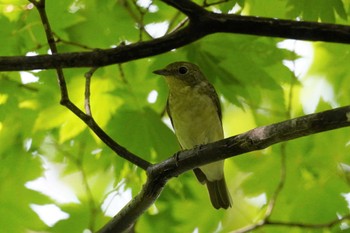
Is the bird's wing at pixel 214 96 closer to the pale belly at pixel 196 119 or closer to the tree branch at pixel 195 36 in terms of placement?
the pale belly at pixel 196 119

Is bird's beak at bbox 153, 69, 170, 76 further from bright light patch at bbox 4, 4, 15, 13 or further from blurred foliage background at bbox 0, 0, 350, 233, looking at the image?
bright light patch at bbox 4, 4, 15, 13

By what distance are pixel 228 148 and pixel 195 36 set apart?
50cm

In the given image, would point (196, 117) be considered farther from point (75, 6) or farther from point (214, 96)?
point (75, 6)

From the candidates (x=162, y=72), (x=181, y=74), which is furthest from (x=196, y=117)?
(x=162, y=72)

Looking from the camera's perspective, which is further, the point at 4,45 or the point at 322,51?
the point at 322,51

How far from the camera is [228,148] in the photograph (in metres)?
2.46

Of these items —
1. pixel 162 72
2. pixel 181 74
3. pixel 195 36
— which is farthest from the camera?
pixel 181 74

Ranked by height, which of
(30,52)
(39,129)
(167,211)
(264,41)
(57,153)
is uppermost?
(30,52)

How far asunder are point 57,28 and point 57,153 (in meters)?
1.24

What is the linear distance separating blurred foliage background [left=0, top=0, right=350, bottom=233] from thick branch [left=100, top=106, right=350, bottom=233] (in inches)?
25.5

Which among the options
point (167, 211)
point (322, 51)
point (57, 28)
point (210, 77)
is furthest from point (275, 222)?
point (57, 28)

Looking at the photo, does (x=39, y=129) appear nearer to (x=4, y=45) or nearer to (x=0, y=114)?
(x=0, y=114)

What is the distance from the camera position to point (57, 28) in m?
3.51

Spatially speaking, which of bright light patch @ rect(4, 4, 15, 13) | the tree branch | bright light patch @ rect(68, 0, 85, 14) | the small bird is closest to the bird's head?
the small bird
